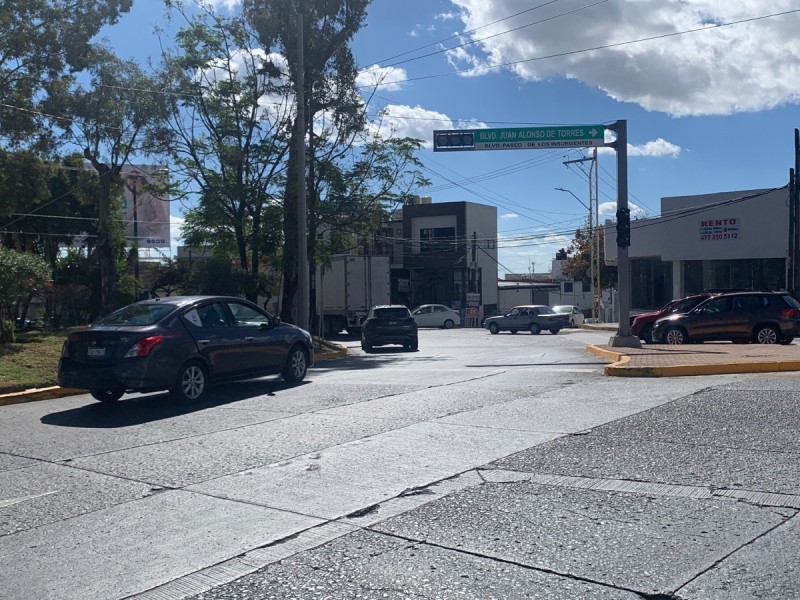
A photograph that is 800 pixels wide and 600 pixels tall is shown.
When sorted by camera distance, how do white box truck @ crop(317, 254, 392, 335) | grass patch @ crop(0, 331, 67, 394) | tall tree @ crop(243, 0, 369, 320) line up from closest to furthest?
grass patch @ crop(0, 331, 67, 394) < tall tree @ crop(243, 0, 369, 320) < white box truck @ crop(317, 254, 392, 335)

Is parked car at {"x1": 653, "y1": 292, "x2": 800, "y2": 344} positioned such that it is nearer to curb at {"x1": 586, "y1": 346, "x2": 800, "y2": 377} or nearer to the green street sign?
the green street sign

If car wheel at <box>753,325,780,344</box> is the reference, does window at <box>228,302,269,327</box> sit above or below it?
above

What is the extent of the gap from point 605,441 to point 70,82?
61.8 ft

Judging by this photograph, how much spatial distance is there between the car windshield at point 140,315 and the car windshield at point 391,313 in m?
15.8

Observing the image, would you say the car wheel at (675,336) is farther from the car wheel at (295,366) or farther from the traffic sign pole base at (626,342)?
the car wheel at (295,366)

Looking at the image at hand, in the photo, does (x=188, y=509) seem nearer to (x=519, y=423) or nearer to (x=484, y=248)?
(x=519, y=423)

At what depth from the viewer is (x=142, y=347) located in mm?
11297

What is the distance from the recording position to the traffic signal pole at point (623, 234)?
20844 millimetres

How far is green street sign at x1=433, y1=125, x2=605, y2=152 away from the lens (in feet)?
72.2

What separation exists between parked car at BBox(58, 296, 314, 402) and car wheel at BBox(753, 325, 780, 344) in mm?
14740

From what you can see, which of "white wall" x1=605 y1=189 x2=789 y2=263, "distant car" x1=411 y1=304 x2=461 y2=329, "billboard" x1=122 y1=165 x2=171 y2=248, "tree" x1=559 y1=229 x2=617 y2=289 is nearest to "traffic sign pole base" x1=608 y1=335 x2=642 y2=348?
"white wall" x1=605 y1=189 x2=789 y2=263

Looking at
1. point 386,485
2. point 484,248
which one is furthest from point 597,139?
point 484,248

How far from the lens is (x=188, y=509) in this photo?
257 inches

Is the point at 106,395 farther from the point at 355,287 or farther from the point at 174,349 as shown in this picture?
the point at 355,287
